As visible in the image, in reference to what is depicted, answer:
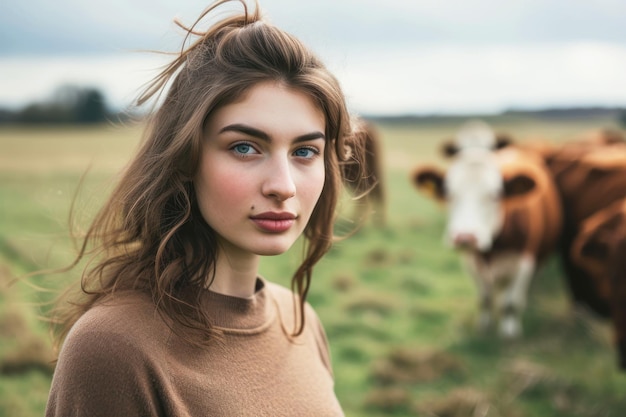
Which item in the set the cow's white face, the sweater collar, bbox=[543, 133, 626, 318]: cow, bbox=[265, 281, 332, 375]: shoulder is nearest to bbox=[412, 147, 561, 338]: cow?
the cow's white face

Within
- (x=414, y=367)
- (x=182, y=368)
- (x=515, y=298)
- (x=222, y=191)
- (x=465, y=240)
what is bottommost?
(x=414, y=367)

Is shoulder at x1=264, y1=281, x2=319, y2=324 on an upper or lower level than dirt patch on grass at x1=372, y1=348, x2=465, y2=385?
upper

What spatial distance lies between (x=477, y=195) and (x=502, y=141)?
1410 mm

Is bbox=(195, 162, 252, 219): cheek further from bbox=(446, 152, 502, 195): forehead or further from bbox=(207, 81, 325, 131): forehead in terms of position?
bbox=(446, 152, 502, 195): forehead

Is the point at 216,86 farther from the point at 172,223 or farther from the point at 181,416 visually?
the point at 181,416

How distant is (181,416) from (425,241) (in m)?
7.77

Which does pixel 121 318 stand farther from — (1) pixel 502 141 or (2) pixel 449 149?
(1) pixel 502 141

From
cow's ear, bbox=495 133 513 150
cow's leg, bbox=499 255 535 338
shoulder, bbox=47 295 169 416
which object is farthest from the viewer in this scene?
cow's ear, bbox=495 133 513 150

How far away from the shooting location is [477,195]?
18.4ft

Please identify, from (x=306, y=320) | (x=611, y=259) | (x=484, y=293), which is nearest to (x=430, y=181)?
(x=484, y=293)

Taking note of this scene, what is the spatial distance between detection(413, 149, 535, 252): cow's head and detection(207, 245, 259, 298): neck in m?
4.04

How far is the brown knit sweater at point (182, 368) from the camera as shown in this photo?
3.82 feet

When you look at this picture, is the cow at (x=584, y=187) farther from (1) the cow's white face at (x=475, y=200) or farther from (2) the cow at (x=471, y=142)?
(1) the cow's white face at (x=475, y=200)

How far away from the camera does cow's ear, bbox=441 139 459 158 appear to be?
639 cm
